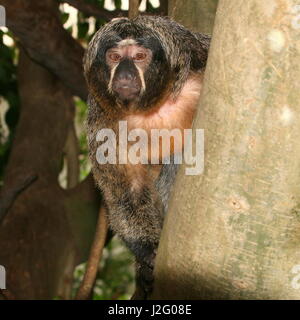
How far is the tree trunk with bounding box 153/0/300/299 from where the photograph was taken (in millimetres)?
2064

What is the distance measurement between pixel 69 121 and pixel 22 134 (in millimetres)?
488

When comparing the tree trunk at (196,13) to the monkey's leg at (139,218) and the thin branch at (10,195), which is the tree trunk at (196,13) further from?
the thin branch at (10,195)

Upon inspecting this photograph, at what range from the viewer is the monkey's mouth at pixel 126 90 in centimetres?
350

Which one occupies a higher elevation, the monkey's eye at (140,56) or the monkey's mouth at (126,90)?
the monkey's eye at (140,56)

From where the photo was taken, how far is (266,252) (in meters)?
2.25

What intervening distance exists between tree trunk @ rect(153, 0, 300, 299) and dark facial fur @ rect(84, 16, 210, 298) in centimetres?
125

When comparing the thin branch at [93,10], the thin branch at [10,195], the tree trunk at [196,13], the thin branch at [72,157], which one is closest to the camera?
the tree trunk at [196,13]

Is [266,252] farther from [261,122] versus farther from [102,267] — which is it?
[102,267]

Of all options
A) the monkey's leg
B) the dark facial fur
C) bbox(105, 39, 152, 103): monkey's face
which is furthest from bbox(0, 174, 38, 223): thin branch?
bbox(105, 39, 152, 103): monkey's face

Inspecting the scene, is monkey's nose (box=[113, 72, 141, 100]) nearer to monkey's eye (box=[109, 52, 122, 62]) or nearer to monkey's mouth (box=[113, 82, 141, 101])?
monkey's mouth (box=[113, 82, 141, 101])

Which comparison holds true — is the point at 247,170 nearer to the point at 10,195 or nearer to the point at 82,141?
the point at 10,195

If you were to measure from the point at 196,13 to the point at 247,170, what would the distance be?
7.34ft

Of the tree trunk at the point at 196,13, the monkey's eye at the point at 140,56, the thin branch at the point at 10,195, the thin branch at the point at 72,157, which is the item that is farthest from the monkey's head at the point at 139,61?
the thin branch at the point at 72,157

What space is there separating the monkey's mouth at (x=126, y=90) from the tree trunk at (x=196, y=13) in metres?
0.90
